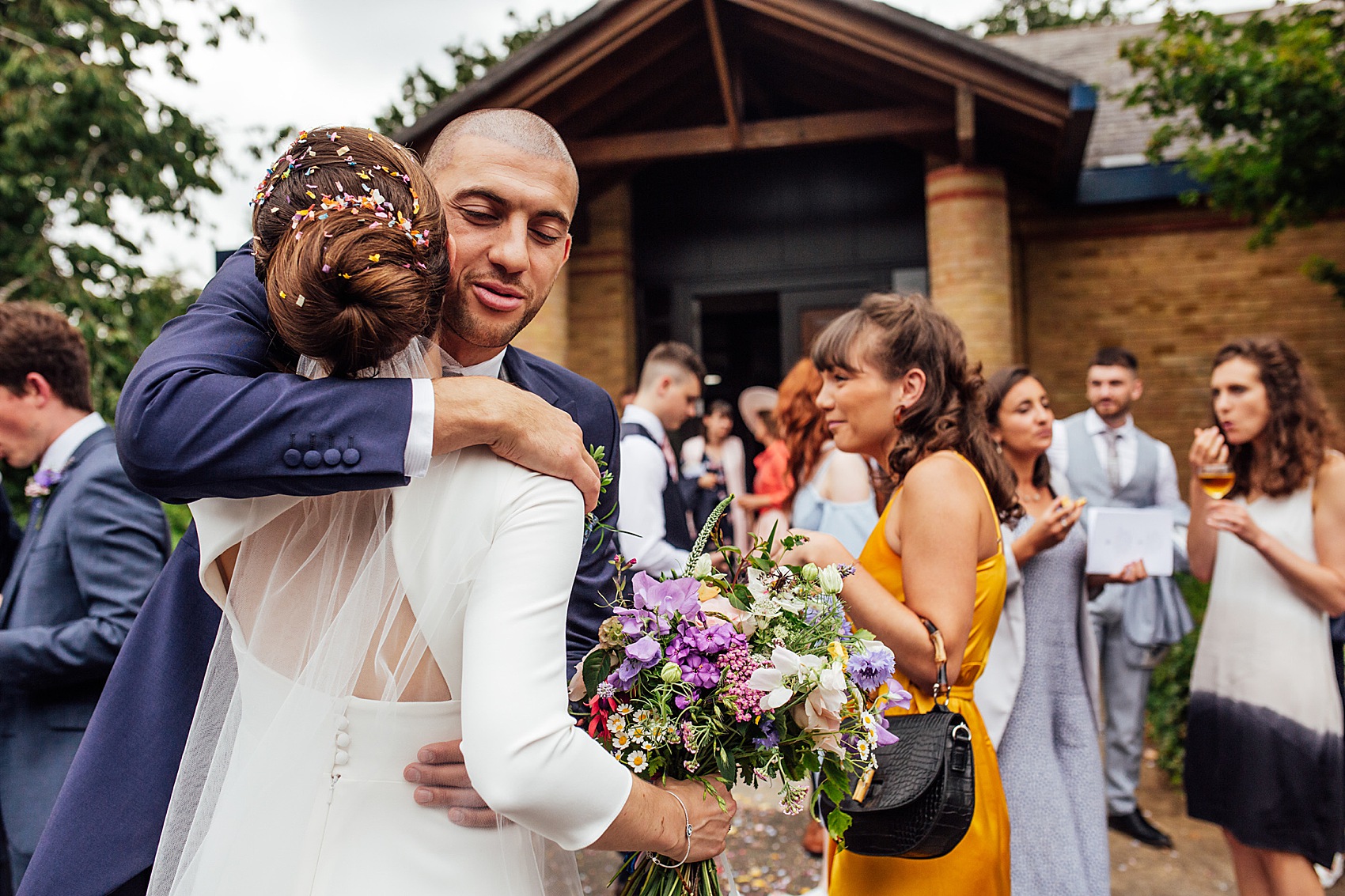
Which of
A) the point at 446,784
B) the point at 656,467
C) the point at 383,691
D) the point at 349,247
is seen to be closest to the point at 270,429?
the point at 349,247

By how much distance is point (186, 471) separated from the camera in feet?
4.20

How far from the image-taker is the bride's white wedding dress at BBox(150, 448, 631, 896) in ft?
4.14

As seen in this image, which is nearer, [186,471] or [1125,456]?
[186,471]

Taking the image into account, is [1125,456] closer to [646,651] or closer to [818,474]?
[818,474]

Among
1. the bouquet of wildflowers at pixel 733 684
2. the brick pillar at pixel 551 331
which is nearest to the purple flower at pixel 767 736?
the bouquet of wildflowers at pixel 733 684

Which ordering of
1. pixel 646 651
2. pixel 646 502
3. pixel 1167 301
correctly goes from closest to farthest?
pixel 646 651 < pixel 646 502 < pixel 1167 301

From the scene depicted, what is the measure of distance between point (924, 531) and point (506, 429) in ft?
4.27

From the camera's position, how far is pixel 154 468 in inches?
50.6

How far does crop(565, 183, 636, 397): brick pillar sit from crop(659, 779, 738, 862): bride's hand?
864cm

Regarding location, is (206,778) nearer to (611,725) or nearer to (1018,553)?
(611,725)

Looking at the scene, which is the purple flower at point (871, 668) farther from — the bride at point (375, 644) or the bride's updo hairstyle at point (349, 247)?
the bride's updo hairstyle at point (349, 247)

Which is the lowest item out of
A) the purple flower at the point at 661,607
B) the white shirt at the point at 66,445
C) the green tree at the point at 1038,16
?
the purple flower at the point at 661,607

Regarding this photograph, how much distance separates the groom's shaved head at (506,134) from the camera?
6.01ft

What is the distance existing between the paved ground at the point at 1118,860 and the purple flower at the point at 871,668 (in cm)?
304
